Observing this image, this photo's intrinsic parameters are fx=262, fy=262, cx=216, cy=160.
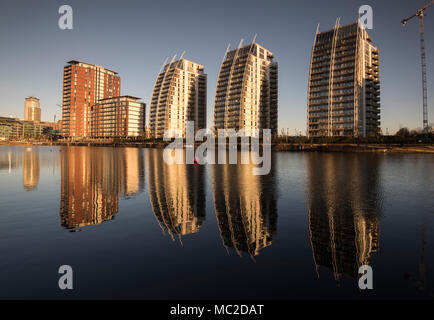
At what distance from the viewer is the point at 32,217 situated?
1498 centimetres

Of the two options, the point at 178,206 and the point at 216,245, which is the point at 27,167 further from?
the point at 216,245

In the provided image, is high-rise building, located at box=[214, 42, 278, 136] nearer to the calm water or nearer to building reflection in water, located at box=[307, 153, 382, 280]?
building reflection in water, located at box=[307, 153, 382, 280]

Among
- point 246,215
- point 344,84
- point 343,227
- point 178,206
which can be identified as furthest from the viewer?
point 344,84

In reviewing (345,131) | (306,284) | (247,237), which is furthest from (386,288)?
(345,131)

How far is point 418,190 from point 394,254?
61.4 ft

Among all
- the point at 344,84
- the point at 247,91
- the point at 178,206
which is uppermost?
the point at 247,91

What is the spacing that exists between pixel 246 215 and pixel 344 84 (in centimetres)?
14937

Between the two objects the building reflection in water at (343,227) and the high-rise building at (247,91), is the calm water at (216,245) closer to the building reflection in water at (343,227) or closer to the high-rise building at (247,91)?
the building reflection in water at (343,227)

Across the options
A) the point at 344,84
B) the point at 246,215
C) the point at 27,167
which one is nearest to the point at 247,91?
the point at 344,84

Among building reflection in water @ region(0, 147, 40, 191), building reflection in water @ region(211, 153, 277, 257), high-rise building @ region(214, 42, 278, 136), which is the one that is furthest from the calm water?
high-rise building @ region(214, 42, 278, 136)

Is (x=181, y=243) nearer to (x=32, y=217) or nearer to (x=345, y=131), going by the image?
(x=32, y=217)

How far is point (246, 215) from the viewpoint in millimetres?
15484

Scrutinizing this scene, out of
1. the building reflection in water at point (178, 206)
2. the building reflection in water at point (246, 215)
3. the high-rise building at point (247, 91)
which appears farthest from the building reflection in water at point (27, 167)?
the high-rise building at point (247, 91)
